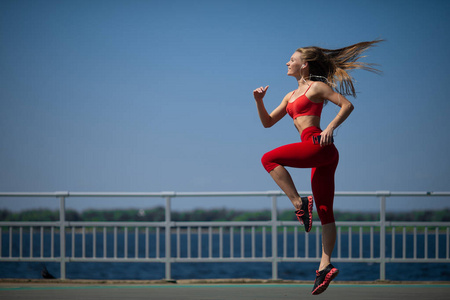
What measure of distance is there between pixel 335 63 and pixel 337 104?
0.49 m

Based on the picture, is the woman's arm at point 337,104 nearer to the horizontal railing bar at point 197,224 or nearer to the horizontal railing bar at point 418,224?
the horizontal railing bar at point 197,224

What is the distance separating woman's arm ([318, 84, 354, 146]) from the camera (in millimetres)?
4090

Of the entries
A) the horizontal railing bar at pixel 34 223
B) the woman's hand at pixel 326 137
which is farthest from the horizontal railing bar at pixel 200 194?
the woman's hand at pixel 326 137

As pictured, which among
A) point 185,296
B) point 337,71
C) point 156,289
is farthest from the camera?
point 156,289

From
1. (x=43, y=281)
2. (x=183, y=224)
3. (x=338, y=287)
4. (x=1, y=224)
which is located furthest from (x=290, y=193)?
(x=1, y=224)

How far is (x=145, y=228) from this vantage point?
28.0ft

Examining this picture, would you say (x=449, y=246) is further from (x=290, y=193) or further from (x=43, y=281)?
(x=43, y=281)

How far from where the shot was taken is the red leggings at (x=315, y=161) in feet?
13.6

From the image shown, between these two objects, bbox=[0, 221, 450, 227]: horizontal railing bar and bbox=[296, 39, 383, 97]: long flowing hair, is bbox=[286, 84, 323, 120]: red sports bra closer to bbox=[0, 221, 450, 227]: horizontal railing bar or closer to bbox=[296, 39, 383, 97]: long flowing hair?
bbox=[296, 39, 383, 97]: long flowing hair

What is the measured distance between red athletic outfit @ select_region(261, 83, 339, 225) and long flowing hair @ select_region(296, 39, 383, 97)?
11.9 inches

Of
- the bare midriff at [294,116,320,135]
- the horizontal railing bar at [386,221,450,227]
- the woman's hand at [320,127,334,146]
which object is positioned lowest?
the horizontal railing bar at [386,221,450,227]

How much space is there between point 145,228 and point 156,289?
2110 millimetres

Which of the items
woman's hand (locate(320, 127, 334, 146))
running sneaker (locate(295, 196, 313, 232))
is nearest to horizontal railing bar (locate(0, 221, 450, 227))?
running sneaker (locate(295, 196, 313, 232))

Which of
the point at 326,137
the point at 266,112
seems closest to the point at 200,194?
the point at 266,112
